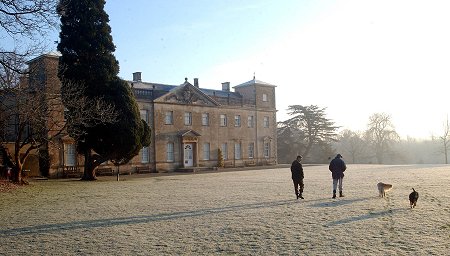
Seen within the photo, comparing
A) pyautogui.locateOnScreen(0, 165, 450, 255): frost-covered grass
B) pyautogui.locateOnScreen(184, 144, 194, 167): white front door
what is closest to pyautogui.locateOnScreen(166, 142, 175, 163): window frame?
pyautogui.locateOnScreen(184, 144, 194, 167): white front door

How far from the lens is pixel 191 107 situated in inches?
1662

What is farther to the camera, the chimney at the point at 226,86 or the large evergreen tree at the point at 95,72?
Result: the chimney at the point at 226,86

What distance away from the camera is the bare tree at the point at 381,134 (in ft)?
220

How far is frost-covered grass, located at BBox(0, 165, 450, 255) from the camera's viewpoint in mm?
8055

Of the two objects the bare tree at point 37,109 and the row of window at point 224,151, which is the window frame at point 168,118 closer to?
the row of window at point 224,151

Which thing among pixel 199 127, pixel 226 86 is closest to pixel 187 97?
pixel 199 127

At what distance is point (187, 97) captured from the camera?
137 feet

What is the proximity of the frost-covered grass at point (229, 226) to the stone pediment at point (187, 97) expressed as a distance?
953 inches

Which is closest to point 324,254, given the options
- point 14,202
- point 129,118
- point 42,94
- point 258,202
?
point 258,202

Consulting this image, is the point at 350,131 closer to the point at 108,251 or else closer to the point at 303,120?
the point at 303,120

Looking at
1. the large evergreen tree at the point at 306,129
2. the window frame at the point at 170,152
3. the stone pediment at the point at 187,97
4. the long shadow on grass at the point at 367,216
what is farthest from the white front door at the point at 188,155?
the long shadow on grass at the point at 367,216

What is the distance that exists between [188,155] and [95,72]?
16580 millimetres

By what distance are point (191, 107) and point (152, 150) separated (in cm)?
608

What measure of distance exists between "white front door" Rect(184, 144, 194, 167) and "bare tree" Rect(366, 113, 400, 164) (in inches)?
1405
